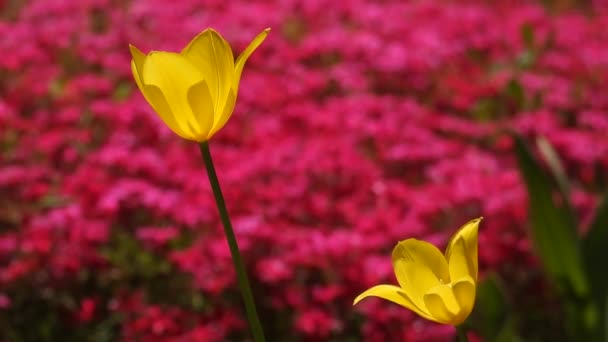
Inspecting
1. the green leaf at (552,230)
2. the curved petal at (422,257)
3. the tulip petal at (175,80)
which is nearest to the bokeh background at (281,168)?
the green leaf at (552,230)

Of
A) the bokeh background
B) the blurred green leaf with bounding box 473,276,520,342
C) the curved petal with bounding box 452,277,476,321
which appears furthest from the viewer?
the bokeh background

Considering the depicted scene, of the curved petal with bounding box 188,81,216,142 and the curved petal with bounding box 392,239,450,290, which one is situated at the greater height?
the curved petal with bounding box 188,81,216,142

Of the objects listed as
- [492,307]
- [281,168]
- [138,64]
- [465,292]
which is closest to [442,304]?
[465,292]

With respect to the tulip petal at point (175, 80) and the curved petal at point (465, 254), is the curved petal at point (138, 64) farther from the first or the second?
the curved petal at point (465, 254)

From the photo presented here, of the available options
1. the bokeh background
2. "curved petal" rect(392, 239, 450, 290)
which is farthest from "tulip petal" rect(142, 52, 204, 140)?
the bokeh background

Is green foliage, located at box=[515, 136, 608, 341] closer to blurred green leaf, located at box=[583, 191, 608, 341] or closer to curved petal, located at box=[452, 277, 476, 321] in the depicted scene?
blurred green leaf, located at box=[583, 191, 608, 341]

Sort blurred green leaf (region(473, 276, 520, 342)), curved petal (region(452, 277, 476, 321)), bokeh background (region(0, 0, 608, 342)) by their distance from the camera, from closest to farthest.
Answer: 1. curved petal (region(452, 277, 476, 321))
2. blurred green leaf (region(473, 276, 520, 342))
3. bokeh background (region(0, 0, 608, 342))

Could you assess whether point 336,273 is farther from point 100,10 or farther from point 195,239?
point 100,10
